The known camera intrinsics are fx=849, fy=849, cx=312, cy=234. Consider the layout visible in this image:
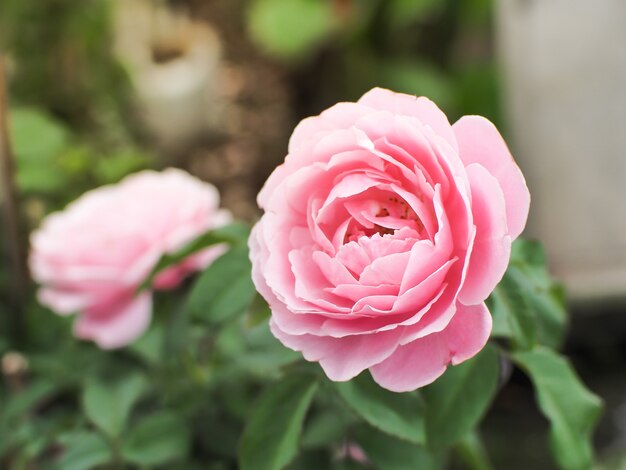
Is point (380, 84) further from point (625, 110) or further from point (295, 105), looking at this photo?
point (625, 110)

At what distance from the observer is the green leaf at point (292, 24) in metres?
1.88

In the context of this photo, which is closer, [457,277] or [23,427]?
[457,277]

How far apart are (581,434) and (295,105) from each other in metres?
1.83

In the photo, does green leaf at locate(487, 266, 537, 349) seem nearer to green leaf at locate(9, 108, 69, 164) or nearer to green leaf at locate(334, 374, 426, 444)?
green leaf at locate(334, 374, 426, 444)

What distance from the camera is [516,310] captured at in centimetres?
38

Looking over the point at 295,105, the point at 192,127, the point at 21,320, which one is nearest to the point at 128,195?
the point at 21,320

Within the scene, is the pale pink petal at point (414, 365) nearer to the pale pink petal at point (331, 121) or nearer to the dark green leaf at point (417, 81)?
the pale pink petal at point (331, 121)

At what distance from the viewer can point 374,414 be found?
38 cm

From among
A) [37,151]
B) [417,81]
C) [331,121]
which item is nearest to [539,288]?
[331,121]

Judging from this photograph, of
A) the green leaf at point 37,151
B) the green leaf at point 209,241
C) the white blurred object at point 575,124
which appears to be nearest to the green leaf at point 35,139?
the green leaf at point 37,151

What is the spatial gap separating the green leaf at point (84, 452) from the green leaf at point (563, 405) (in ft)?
0.72

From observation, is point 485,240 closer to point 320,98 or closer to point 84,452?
point 84,452

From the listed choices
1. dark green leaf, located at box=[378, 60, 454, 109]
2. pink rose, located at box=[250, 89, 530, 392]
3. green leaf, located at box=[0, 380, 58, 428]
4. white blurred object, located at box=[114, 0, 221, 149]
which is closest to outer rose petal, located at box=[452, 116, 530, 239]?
pink rose, located at box=[250, 89, 530, 392]

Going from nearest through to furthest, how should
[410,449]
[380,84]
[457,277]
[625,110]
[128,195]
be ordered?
[457,277]
[410,449]
[128,195]
[625,110]
[380,84]
